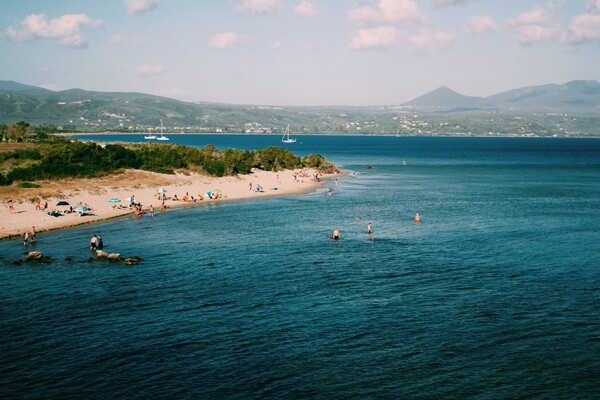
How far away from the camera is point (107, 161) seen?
11356cm

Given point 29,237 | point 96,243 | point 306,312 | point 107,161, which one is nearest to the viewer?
point 306,312

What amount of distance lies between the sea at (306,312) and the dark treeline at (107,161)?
3404cm

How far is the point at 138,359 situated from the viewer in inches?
1265

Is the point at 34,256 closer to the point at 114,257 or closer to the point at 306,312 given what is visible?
the point at 114,257

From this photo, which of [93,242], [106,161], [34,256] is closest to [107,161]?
[106,161]

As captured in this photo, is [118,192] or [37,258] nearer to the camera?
[37,258]

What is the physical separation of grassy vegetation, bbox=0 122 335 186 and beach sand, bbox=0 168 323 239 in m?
3.13

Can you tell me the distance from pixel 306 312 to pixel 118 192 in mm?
67873

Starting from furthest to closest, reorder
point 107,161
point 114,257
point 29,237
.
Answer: point 107,161 < point 29,237 < point 114,257

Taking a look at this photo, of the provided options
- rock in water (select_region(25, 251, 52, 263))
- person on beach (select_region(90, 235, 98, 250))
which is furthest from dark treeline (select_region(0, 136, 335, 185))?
rock in water (select_region(25, 251, 52, 263))

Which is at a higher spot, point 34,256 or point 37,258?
point 34,256

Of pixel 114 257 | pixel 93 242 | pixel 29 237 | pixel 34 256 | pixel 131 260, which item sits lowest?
pixel 131 260

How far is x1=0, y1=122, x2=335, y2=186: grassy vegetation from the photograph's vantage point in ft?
330

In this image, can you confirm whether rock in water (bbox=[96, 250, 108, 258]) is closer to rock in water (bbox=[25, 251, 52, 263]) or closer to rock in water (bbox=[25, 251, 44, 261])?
rock in water (bbox=[25, 251, 52, 263])
